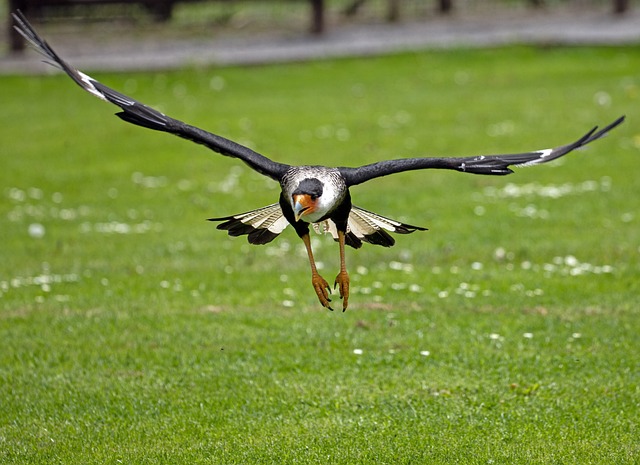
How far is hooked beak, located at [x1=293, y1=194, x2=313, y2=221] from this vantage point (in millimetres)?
6422

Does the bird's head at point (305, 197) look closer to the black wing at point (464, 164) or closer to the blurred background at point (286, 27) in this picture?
the black wing at point (464, 164)

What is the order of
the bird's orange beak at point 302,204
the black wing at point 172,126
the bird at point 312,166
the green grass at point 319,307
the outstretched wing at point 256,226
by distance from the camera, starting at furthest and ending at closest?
the outstretched wing at point 256,226 < the green grass at point 319,307 < the black wing at point 172,126 < the bird at point 312,166 < the bird's orange beak at point 302,204

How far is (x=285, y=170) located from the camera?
274 inches

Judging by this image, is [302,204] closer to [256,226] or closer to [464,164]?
[464,164]

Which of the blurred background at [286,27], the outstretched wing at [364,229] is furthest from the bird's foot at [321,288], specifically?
the blurred background at [286,27]

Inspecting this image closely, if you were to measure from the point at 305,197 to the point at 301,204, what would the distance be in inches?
1.9

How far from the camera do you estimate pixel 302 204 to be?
644 centimetres

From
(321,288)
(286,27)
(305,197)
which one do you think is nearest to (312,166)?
(305,197)

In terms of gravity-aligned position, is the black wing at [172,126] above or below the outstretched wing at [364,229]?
above

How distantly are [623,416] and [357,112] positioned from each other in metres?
12.6

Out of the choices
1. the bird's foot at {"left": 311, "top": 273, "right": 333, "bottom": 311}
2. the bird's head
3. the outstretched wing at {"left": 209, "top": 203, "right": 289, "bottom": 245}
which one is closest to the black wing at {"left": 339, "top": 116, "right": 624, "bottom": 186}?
the bird's head

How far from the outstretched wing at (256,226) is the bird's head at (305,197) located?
113 centimetres

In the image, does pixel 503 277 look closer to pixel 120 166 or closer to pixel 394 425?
pixel 394 425

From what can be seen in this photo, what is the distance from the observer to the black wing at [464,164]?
22.1ft
